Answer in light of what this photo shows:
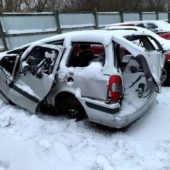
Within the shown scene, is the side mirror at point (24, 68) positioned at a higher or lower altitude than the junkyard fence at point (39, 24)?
higher

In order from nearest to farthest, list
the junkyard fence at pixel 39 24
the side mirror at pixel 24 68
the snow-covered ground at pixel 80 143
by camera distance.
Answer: the snow-covered ground at pixel 80 143
the side mirror at pixel 24 68
the junkyard fence at pixel 39 24

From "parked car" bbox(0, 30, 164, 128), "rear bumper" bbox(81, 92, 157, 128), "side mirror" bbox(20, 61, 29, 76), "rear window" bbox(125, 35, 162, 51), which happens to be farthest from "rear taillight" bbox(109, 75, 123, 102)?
"side mirror" bbox(20, 61, 29, 76)

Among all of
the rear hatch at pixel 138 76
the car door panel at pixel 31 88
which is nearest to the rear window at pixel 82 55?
the car door panel at pixel 31 88

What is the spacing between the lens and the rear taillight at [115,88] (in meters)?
5.34

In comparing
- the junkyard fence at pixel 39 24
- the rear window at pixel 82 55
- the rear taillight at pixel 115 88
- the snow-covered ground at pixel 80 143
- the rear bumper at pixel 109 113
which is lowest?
the junkyard fence at pixel 39 24

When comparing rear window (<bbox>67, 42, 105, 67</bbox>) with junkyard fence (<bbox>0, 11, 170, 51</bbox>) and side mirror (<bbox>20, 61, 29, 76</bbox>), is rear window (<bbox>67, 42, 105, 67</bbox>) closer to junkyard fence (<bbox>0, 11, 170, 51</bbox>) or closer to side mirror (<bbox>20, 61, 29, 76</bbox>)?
side mirror (<bbox>20, 61, 29, 76</bbox>)

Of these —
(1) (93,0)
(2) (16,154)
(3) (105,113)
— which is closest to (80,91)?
(3) (105,113)

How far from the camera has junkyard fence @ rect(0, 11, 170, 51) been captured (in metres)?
14.0

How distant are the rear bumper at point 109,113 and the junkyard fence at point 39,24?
8.97 metres

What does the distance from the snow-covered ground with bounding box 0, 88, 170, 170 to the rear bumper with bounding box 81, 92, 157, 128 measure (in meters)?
0.26

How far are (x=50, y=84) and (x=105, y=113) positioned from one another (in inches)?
46.4

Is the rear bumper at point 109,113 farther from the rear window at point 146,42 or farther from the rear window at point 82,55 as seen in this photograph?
the rear window at point 146,42

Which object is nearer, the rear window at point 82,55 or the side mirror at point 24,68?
the rear window at point 82,55

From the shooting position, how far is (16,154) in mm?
4816
